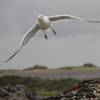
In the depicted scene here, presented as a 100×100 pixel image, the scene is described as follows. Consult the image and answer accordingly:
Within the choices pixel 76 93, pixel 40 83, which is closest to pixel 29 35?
pixel 76 93

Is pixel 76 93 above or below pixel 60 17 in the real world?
below

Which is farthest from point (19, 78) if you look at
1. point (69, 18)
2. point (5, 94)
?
point (69, 18)

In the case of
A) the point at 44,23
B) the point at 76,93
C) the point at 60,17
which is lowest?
the point at 76,93

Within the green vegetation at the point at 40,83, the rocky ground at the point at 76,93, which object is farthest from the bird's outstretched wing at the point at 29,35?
the green vegetation at the point at 40,83

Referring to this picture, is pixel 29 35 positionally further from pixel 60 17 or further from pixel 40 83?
pixel 40 83

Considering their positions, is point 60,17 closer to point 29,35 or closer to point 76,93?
point 29,35

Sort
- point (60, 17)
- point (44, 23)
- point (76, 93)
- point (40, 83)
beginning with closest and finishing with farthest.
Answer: point (44, 23)
point (60, 17)
point (76, 93)
point (40, 83)

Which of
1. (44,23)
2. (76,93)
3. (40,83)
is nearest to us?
(44,23)

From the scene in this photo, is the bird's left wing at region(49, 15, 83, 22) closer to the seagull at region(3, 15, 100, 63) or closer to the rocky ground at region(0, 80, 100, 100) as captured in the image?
the seagull at region(3, 15, 100, 63)

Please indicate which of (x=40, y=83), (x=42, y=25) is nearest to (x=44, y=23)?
(x=42, y=25)

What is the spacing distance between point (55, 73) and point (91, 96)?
21.3m

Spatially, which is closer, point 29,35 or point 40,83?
point 29,35

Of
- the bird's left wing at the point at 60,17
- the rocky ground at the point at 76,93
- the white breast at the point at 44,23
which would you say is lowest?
the rocky ground at the point at 76,93

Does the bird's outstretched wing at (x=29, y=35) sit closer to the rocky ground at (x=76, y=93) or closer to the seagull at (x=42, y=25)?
the seagull at (x=42, y=25)
